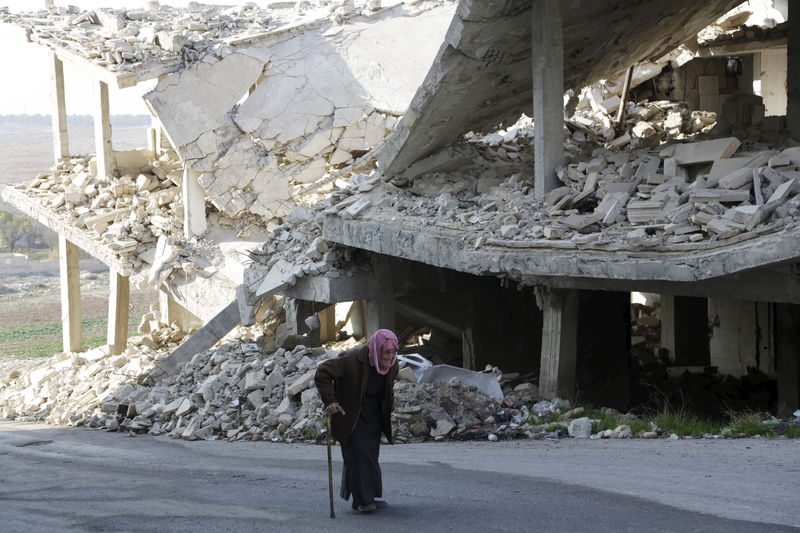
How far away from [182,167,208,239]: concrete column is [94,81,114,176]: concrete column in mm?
2527

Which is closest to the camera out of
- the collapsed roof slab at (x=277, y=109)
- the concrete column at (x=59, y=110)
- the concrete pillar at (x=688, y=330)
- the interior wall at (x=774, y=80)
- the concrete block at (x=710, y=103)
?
the concrete pillar at (x=688, y=330)

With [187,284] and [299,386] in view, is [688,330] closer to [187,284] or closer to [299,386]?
[299,386]

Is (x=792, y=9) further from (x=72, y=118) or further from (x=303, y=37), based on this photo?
(x=72, y=118)

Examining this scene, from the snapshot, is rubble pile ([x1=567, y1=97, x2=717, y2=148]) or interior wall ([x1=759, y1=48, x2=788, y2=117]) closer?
rubble pile ([x1=567, y1=97, x2=717, y2=148])

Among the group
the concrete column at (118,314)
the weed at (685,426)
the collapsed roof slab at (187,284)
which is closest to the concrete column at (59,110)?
the collapsed roof slab at (187,284)

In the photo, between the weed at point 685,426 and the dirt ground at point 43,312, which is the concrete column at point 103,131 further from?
the weed at point 685,426

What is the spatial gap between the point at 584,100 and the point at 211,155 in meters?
7.57

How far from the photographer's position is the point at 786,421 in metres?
9.75

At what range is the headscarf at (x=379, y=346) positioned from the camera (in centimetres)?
698

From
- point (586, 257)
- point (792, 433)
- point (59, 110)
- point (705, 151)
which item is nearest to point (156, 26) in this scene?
point (59, 110)

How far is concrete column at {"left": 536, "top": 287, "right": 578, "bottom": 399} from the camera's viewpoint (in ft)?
40.6

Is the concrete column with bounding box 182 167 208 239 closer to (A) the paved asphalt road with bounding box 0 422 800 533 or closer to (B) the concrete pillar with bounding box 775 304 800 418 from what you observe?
(A) the paved asphalt road with bounding box 0 422 800 533

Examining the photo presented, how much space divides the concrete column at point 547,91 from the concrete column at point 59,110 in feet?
46.6

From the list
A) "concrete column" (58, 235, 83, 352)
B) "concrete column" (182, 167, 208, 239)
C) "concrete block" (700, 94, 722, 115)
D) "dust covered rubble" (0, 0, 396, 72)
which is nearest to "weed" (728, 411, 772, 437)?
"concrete column" (182, 167, 208, 239)
